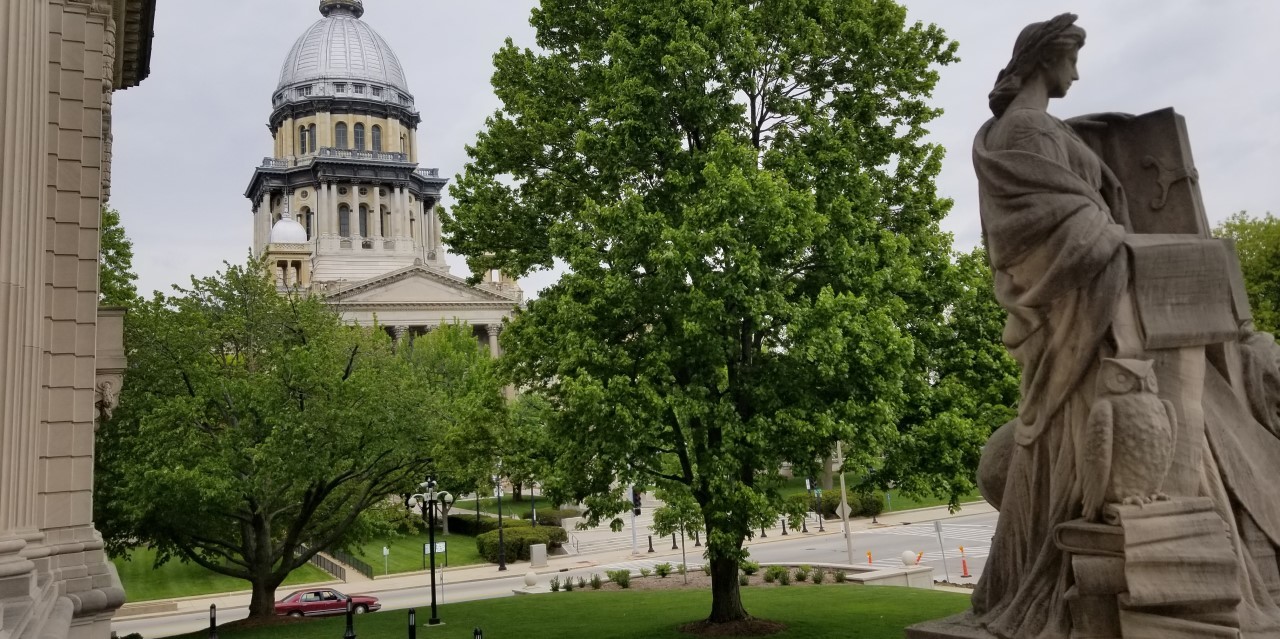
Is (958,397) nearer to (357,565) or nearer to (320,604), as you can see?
(320,604)

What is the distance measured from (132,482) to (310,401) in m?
4.26

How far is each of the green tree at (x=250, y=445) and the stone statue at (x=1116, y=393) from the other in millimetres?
18120

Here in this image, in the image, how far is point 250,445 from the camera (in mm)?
22422

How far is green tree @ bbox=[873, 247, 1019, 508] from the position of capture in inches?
596

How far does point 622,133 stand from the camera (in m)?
16.6

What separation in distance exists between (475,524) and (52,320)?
122ft

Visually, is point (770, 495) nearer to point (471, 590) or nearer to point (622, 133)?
point (622, 133)

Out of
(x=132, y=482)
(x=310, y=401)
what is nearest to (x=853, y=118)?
(x=310, y=401)

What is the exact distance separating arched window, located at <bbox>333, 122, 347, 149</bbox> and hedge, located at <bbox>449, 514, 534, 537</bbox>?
7465 centimetres

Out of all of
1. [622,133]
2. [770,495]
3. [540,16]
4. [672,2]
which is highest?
[540,16]

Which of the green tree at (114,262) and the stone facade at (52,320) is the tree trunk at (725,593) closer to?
the stone facade at (52,320)

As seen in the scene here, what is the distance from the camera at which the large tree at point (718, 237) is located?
14.6 meters

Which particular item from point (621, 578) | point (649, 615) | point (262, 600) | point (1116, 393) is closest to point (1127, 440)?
point (1116, 393)

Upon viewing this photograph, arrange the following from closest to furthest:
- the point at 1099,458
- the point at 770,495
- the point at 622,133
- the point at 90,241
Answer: the point at 1099,458 → the point at 90,241 → the point at 770,495 → the point at 622,133
